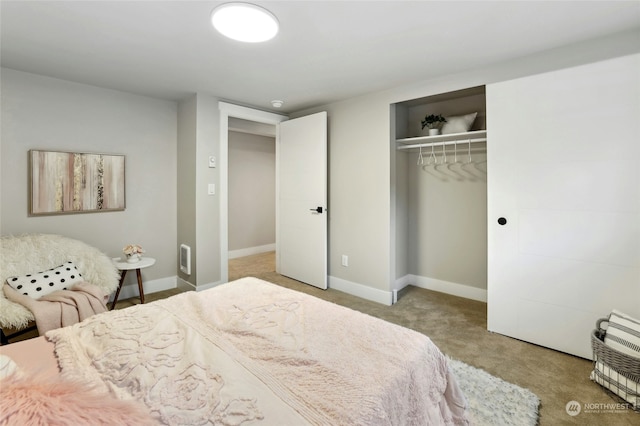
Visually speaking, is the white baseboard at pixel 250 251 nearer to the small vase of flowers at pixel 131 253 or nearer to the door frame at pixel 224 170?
the door frame at pixel 224 170

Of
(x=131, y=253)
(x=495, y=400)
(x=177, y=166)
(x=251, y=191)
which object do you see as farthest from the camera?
(x=251, y=191)

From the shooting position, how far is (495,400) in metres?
1.76

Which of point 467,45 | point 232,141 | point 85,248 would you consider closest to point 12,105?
point 85,248

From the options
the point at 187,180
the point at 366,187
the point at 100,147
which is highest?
the point at 100,147

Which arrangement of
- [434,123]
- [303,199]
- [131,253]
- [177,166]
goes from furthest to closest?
1. [303,199]
2. [177,166]
3. [434,123]
4. [131,253]

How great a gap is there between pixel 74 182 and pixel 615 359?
444 centimetres

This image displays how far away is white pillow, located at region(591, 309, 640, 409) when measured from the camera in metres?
1.71

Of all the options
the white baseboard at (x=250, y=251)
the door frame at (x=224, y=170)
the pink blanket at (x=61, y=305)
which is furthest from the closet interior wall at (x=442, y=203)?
the white baseboard at (x=250, y=251)

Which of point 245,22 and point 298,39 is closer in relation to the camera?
point 245,22

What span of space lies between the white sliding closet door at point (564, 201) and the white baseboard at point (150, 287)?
346 centimetres

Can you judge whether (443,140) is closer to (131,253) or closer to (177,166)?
(177,166)

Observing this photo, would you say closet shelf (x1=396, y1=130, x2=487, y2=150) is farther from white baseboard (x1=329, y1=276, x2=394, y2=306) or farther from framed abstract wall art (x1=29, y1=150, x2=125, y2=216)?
framed abstract wall art (x1=29, y1=150, x2=125, y2=216)

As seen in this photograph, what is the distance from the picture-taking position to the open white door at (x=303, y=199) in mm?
3680

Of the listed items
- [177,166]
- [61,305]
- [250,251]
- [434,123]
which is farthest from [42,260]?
[434,123]
